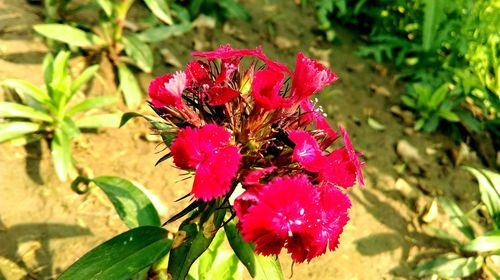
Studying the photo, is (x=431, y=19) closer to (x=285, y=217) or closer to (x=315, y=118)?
(x=315, y=118)

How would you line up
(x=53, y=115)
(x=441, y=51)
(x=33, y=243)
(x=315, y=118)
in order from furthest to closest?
(x=441, y=51) → (x=53, y=115) → (x=33, y=243) → (x=315, y=118)

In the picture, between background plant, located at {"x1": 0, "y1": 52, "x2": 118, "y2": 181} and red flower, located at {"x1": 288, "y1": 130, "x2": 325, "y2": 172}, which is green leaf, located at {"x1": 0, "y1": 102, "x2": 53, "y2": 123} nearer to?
background plant, located at {"x1": 0, "y1": 52, "x2": 118, "y2": 181}

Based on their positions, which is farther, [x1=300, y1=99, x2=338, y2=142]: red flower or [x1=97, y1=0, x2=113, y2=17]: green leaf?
[x1=97, y1=0, x2=113, y2=17]: green leaf

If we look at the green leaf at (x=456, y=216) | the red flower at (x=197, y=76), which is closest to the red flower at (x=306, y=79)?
the red flower at (x=197, y=76)

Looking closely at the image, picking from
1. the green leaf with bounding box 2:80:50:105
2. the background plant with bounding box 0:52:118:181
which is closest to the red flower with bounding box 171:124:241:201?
the background plant with bounding box 0:52:118:181

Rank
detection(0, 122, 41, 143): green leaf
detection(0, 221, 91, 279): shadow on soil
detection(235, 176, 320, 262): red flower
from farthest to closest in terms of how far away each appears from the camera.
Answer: detection(0, 122, 41, 143): green leaf < detection(0, 221, 91, 279): shadow on soil < detection(235, 176, 320, 262): red flower

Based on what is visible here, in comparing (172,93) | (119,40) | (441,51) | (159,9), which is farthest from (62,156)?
(441,51)

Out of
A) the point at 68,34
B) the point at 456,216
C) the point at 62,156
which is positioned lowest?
the point at 456,216
